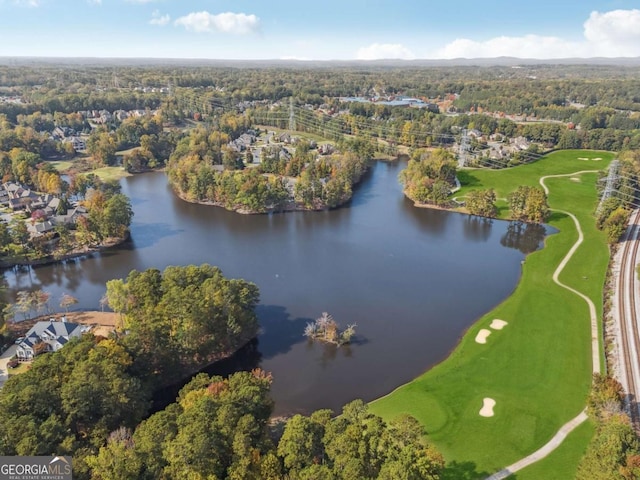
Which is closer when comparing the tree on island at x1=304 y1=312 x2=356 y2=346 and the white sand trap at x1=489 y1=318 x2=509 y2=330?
the tree on island at x1=304 y1=312 x2=356 y2=346

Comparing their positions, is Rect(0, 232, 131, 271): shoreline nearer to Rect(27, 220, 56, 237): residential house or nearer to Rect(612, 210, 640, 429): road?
Rect(27, 220, 56, 237): residential house

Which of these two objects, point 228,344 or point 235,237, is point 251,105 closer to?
point 235,237

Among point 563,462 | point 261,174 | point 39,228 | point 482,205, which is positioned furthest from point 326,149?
point 563,462

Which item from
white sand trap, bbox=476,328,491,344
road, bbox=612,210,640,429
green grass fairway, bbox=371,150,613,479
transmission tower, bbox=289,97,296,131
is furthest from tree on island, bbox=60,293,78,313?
transmission tower, bbox=289,97,296,131

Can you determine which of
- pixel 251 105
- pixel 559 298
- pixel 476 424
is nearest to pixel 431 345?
pixel 476 424

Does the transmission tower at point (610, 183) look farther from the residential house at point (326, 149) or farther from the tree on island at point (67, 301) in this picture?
the tree on island at point (67, 301)

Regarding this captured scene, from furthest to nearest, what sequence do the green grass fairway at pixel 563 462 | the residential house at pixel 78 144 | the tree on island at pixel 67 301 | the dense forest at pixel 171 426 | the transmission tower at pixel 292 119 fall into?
the transmission tower at pixel 292 119, the residential house at pixel 78 144, the tree on island at pixel 67 301, the green grass fairway at pixel 563 462, the dense forest at pixel 171 426

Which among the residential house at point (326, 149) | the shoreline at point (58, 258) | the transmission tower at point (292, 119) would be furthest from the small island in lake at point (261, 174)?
the transmission tower at point (292, 119)
